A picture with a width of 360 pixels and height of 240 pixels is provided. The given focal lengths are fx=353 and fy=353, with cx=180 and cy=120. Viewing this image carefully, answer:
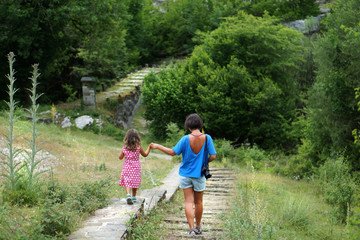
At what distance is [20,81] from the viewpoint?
21.8m

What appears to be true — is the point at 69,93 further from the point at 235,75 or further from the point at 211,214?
the point at 211,214

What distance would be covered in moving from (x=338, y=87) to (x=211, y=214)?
9.68 meters

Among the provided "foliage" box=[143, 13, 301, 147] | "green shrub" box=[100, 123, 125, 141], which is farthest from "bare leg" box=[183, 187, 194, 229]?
"green shrub" box=[100, 123, 125, 141]

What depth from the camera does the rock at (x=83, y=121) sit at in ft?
67.1

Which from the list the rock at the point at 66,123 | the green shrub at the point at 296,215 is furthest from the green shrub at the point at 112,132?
the green shrub at the point at 296,215

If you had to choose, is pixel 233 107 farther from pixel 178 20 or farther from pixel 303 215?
pixel 178 20

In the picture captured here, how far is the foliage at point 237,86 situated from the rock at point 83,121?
4792 mm

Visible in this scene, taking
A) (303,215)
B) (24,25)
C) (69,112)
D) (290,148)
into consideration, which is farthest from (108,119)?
(303,215)

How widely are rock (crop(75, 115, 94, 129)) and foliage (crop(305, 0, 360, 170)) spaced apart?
12370mm

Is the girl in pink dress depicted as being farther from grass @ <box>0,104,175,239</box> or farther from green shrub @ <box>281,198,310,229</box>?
green shrub @ <box>281,198,310,229</box>

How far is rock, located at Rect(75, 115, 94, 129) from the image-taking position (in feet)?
67.1

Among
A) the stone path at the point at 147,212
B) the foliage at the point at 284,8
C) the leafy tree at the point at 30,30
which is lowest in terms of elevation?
the stone path at the point at 147,212

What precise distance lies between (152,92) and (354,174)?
1467 centimetres

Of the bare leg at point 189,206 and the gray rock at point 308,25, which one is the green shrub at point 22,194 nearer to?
the bare leg at point 189,206
